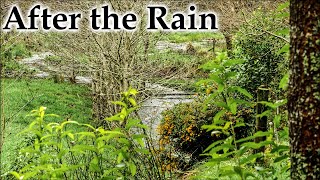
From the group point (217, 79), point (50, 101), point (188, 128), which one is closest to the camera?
point (217, 79)

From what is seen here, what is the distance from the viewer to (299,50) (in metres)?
2.30

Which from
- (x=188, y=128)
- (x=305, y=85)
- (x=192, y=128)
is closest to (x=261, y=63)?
(x=192, y=128)

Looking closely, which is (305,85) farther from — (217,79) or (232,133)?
(232,133)

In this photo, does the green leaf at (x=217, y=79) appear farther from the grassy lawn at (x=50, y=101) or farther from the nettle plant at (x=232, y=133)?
the grassy lawn at (x=50, y=101)

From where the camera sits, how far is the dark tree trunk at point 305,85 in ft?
7.42

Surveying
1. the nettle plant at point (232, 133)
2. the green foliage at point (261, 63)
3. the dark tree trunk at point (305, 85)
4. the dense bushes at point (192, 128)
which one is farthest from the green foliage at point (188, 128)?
the dark tree trunk at point (305, 85)

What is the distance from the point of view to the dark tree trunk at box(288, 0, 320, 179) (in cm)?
226

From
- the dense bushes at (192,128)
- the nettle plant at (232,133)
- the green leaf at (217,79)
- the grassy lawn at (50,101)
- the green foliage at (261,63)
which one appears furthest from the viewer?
the grassy lawn at (50,101)

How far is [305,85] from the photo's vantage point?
7.52ft

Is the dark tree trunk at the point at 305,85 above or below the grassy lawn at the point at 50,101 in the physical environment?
above

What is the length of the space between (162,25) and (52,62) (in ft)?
27.7

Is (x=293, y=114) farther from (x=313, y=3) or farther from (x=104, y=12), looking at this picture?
(x=104, y=12)

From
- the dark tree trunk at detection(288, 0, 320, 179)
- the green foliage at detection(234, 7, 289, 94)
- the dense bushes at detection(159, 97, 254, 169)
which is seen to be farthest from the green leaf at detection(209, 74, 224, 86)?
the green foliage at detection(234, 7, 289, 94)

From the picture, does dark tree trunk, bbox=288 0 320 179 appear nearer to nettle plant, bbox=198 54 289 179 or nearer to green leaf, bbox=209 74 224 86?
nettle plant, bbox=198 54 289 179
